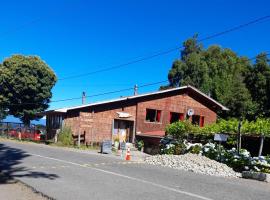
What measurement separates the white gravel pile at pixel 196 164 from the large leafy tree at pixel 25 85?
3077cm

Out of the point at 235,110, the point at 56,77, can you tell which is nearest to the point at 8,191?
the point at 235,110

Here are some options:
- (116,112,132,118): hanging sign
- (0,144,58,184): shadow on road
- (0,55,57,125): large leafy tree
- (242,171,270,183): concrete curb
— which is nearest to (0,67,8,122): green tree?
(0,55,57,125): large leafy tree

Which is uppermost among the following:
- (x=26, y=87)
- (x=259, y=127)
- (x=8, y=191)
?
(x=26, y=87)

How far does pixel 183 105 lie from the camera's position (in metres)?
37.8

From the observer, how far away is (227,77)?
52.4 metres

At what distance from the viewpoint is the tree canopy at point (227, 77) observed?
43.2 meters

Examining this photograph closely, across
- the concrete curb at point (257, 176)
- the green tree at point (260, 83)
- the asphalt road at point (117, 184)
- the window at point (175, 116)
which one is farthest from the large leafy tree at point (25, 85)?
the concrete curb at point (257, 176)

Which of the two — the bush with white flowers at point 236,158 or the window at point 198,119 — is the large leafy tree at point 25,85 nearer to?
the window at point 198,119

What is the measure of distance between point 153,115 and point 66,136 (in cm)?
837

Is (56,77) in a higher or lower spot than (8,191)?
higher

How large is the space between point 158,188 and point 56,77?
4179 cm

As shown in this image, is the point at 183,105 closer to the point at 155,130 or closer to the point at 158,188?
the point at 155,130

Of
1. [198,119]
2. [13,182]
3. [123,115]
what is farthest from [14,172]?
[198,119]

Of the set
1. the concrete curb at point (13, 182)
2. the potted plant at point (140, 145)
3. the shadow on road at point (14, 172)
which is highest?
the potted plant at point (140, 145)
